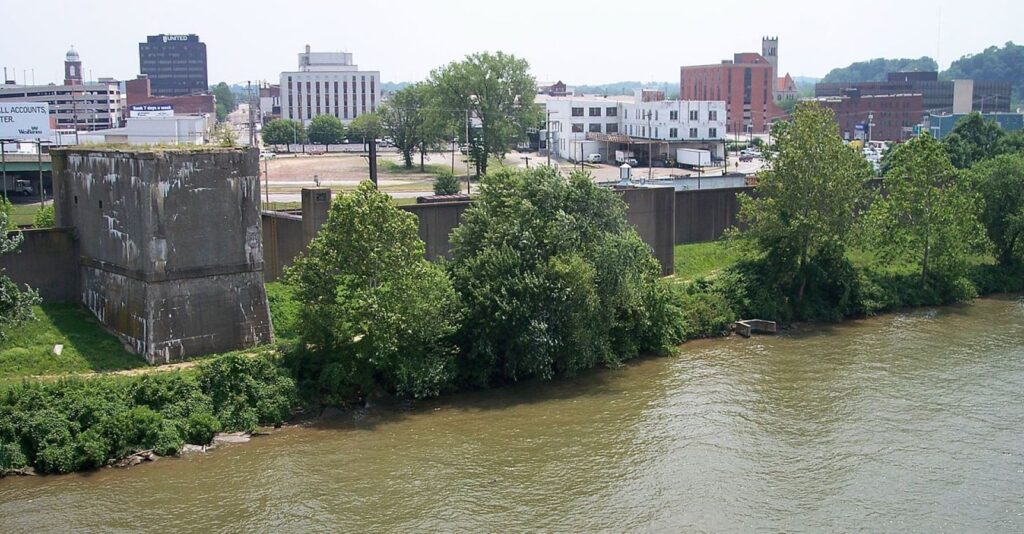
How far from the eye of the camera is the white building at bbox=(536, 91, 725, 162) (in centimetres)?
8044

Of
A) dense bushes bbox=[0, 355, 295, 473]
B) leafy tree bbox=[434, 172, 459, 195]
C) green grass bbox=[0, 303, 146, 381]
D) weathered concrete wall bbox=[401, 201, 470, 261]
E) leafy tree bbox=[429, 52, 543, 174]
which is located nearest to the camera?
dense bushes bbox=[0, 355, 295, 473]

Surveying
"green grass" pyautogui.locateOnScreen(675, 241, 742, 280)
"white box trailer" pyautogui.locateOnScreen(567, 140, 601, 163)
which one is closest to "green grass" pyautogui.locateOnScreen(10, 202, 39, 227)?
"green grass" pyautogui.locateOnScreen(675, 241, 742, 280)

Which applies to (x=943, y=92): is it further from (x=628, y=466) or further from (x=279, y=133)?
(x=628, y=466)

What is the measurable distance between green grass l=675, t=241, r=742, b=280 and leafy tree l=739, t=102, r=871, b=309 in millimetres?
2233

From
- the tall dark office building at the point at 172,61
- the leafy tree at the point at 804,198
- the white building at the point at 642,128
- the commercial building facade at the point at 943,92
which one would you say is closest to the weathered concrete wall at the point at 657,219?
the leafy tree at the point at 804,198

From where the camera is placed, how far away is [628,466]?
2152 cm

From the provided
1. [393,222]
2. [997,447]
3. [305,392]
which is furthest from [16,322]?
[997,447]

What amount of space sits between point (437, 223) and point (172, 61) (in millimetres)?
169318

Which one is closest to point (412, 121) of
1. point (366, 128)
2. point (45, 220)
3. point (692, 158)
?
point (366, 128)

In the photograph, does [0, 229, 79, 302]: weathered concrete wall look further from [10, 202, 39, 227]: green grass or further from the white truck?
the white truck

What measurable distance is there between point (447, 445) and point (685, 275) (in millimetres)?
16799

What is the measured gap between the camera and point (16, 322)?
22719 mm

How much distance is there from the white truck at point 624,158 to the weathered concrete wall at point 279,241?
1816 inches

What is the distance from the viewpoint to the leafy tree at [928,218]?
35969 millimetres
